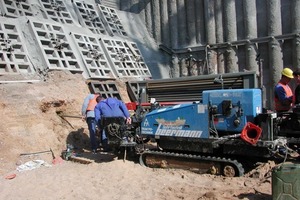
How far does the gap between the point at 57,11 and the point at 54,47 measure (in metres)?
2.90

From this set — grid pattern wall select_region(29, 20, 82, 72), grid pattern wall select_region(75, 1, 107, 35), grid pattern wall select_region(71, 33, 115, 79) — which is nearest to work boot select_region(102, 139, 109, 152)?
grid pattern wall select_region(29, 20, 82, 72)

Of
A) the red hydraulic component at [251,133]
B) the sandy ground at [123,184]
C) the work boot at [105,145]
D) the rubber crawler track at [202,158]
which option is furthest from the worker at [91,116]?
the red hydraulic component at [251,133]

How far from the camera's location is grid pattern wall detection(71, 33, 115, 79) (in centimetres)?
1213

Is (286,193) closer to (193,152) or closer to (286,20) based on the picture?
(193,152)

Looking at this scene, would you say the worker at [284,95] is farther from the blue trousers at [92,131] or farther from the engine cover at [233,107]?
the blue trousers at [92,131]

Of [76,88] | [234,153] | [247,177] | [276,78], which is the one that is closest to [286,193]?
[247,177]

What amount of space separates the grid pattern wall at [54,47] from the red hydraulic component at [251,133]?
273 inches

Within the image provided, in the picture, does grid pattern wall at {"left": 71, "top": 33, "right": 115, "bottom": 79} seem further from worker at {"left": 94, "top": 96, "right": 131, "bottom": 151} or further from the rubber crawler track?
the rubber crawler track

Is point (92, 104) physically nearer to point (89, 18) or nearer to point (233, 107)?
point (233, 107)

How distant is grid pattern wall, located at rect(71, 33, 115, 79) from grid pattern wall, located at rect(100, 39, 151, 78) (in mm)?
340

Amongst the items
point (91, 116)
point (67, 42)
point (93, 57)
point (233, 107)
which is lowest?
point (91, 116)

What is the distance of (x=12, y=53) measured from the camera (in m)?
10.3

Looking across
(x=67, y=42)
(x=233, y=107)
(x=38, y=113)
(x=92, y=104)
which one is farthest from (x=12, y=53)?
(x=233, y=107)

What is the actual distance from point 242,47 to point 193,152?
841 cm
